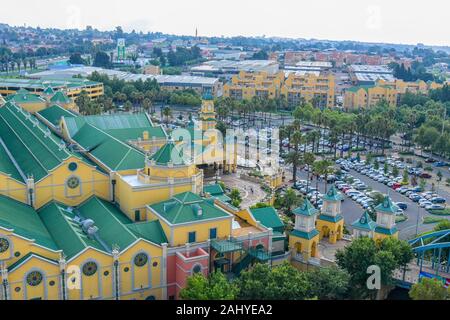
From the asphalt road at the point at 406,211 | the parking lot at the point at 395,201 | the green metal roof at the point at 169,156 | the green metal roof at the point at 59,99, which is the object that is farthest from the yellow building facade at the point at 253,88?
the green metal roof at the point at 169,156

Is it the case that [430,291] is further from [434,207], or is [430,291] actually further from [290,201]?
[434,207]

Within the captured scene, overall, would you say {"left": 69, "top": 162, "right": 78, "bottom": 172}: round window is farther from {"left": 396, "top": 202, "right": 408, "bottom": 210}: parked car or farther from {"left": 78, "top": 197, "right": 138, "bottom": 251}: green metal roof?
{"left": 396, "top": 202, "right": 408, "bottom": 210}: parked car

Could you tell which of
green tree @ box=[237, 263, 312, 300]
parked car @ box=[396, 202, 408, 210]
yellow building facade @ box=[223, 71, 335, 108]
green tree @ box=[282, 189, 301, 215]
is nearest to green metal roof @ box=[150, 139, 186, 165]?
green tree @ box=[237, 263, 312, 300]

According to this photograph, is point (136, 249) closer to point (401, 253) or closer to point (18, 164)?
point (18, 164)

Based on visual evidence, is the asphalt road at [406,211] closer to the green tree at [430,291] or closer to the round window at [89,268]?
the green tree at [430,291]
